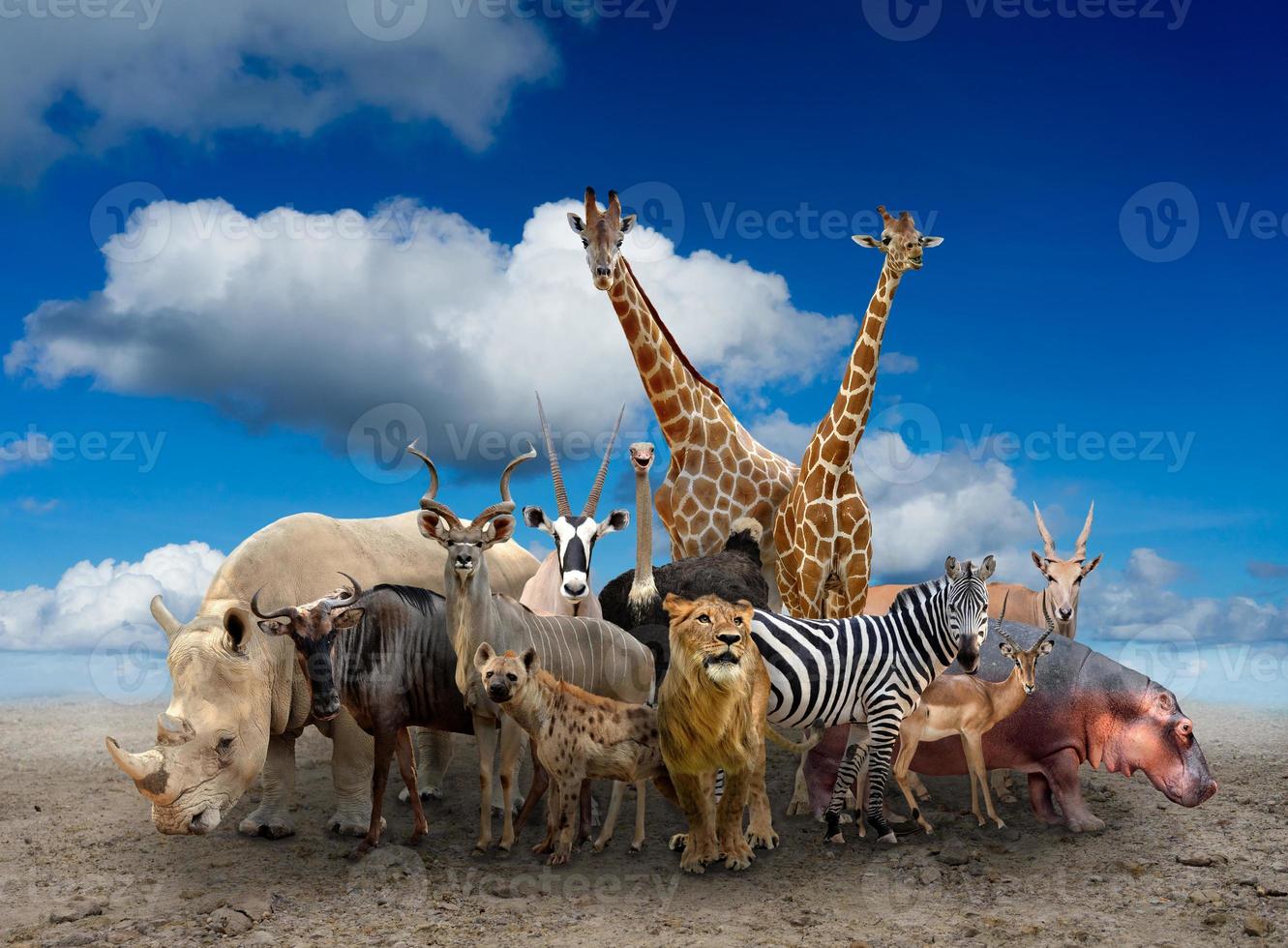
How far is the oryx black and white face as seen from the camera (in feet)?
24.9

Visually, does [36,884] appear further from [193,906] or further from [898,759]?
[898,759]

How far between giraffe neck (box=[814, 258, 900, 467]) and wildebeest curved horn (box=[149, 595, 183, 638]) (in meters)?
5.99

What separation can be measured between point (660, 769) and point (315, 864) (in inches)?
99.5

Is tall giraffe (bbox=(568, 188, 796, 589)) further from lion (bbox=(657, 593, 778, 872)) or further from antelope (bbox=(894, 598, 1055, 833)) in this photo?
lion (bbox=(657, 593, 778, 872))

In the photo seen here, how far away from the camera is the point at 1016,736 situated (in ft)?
26.1

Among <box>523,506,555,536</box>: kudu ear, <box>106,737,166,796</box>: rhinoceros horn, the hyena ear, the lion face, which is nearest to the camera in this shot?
the lion face

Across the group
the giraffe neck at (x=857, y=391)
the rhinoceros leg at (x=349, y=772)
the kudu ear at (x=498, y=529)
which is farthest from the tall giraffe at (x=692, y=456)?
the rhinoceros leg at (x=349, y=772)

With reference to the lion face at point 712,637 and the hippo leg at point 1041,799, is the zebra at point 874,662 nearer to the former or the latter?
the lion face at point 712,637

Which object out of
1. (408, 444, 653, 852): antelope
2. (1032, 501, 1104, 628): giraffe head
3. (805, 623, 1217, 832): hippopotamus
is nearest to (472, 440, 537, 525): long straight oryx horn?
(408, 444, 653, 852): antelope

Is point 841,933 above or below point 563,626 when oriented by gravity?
below

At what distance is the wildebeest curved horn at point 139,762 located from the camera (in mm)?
6051

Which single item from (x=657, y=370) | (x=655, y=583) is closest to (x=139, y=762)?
(x=655, y=583)

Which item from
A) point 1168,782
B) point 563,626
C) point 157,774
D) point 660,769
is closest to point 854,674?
point 660,769

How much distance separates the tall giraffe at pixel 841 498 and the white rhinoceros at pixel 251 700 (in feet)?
12.1
